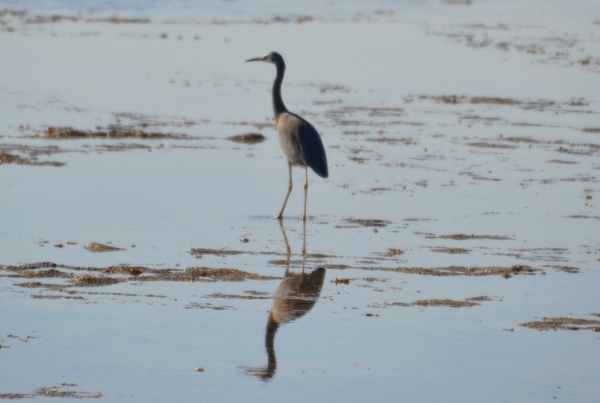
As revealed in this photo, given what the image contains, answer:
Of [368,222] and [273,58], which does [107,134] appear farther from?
[368,222]

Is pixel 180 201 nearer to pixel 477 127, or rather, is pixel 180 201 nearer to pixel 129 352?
pixel 129 352

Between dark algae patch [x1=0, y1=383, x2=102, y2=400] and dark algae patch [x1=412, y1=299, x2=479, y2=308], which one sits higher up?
dark algae patch [x1=412, y1=299, x2=479, y2=308]

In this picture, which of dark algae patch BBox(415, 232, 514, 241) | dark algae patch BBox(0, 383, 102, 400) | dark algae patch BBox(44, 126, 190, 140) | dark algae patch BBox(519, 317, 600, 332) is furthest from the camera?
dark algae patch BBox(44, 126, 190, 140)

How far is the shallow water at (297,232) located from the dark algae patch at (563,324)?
0.13ft

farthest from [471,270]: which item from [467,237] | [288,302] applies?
[288,302]

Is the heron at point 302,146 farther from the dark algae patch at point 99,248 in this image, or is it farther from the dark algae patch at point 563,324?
the dark algae patch at point 563,324

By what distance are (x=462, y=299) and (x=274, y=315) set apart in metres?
1.79

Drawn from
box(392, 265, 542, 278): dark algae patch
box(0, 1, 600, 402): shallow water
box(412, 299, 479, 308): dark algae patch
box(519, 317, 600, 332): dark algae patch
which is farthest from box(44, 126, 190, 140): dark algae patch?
box(519, 317, 600, 332): dark algae patch

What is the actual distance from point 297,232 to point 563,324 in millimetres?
Answer: 4001

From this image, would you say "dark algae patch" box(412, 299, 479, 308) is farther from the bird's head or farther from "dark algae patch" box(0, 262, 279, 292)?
the bird's head

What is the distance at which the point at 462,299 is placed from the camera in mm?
9555

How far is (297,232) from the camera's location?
1220 cm

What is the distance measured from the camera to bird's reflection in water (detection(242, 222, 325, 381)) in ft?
24.9

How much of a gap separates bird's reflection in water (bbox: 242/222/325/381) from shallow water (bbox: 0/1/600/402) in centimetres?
3
